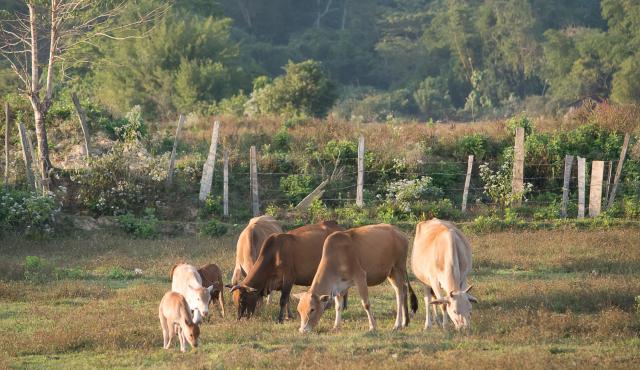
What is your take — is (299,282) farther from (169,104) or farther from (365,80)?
(365,80)

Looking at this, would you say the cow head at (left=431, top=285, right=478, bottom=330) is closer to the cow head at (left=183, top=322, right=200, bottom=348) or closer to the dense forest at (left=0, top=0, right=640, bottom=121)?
the cow head at (left=183, top=322, right=200, bottom=348)

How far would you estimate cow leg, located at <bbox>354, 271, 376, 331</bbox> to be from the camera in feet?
46.3

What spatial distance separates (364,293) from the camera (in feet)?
46.4

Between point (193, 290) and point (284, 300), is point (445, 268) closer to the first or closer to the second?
point (284, 300)

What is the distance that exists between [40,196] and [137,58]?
84.8 feet

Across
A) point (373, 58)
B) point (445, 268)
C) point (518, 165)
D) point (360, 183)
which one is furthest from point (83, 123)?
point (373, 58)

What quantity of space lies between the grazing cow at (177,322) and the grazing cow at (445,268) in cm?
313

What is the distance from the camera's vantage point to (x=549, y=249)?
68.5 feet

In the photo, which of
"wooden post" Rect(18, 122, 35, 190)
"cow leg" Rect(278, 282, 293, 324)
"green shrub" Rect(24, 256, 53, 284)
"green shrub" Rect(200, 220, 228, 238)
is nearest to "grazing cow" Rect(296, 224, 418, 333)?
"cow leg" Rect(278, 282, 293, 324)

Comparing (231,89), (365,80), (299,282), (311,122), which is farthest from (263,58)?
(299,282)

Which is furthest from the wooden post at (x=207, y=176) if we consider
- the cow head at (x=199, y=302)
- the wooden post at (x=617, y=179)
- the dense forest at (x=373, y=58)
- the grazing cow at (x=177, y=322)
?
the dense forest at (x=373, y=58)

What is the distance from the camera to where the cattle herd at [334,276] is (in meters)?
13.6

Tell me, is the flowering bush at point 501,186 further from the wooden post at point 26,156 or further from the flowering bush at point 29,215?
the wooden post at point 26,156

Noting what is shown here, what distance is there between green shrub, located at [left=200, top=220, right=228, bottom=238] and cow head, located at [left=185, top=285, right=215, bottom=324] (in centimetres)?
968
